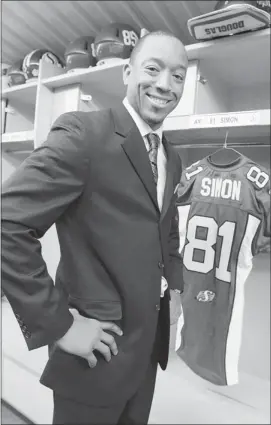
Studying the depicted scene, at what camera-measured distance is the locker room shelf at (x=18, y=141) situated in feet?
2.08

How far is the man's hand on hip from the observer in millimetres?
457

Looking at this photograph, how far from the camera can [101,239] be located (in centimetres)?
49

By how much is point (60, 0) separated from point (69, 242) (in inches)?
34.5

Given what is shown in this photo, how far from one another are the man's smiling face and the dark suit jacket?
0.04 metres

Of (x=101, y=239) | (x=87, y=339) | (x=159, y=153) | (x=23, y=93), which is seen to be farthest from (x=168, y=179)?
(x=23, y=93)

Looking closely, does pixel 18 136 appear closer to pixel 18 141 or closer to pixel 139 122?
pixel 18 141

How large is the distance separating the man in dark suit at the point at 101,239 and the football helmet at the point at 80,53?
43cm

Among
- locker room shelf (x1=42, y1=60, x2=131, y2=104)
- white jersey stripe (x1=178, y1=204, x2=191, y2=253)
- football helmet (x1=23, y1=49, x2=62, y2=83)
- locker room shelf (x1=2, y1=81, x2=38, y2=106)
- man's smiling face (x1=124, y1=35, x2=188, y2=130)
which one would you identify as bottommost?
white jersey stripe (x1=178, y1=204, x2=191, y2=253)

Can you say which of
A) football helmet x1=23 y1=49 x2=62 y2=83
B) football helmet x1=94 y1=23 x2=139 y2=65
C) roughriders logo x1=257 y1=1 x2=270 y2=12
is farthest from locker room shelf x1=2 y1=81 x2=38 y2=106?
roughriders logo x1=257 y1=1 x2=270 y2=12

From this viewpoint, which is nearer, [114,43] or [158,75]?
[158,75]

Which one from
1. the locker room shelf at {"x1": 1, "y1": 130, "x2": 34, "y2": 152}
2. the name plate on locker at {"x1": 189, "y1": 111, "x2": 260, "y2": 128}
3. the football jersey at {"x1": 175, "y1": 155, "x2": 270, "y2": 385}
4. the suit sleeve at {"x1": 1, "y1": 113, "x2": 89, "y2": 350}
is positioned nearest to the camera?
the suit sleeve at {"x1": 1, "y1": 113, "x2": 89, "y2": 350}

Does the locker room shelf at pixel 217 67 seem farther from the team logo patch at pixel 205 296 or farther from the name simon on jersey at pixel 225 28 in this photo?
the team logo patch at pixel 205 296

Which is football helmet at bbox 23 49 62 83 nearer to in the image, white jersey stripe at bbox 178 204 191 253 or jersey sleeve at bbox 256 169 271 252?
white jersey stripe at bbox 178 204 191 253

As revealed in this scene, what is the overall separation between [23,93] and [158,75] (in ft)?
1.25
